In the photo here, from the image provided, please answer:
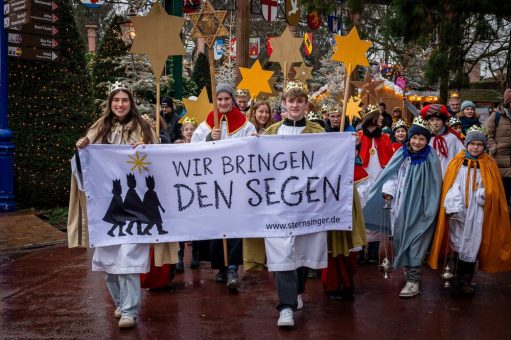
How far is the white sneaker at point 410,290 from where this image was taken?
6703mm

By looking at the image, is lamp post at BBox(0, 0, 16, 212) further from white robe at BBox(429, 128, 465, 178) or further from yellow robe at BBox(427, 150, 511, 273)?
yellow robe at BBox(427, 150, 511, 273)

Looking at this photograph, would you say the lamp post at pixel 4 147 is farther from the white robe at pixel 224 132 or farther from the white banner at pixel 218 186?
the white banner at pixel 218 186

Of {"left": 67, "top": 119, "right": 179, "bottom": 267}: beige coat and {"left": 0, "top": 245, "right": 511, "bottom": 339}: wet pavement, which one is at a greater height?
{"left": 67, "top": 119, "right": 179, "bottom": 267}: beige coat

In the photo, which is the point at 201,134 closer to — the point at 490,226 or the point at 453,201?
the point at 453,201

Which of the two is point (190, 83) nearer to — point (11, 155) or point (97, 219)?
point (11, 155)

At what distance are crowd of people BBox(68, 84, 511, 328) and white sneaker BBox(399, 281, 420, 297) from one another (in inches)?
0.4

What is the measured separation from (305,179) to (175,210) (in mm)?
1120

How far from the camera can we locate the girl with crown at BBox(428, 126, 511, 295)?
676 centimetres

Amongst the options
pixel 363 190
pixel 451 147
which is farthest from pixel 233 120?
pixel 451 147

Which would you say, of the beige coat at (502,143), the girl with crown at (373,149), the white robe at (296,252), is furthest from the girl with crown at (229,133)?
the beige coat at (502,143)

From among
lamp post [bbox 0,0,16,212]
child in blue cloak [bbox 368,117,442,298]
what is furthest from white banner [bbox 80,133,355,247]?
lamp post [bbox 0,0,16,212]

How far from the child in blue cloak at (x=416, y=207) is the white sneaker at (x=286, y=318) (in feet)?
5.10

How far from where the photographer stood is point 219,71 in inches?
1268

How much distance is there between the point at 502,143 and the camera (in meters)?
11.1
